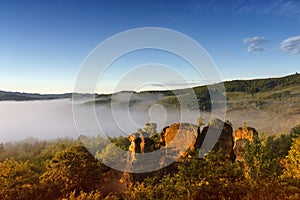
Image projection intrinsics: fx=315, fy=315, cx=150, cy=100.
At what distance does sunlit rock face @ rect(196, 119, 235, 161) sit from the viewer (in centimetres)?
3653

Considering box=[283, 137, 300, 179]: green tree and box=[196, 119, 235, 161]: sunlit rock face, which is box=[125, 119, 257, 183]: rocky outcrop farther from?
box=[283, 137, 300, 179]: green tree

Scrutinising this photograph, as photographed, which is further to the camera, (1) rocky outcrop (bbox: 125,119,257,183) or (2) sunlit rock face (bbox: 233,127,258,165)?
(2) sunlit rock face (bbox: 233,127,258,165)

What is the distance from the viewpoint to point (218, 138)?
37656 mm

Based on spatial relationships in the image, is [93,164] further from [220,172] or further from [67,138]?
[67,138]

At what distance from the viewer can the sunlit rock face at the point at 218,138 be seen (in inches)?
1438

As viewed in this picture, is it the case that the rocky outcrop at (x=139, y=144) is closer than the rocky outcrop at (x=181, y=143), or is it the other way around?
the rocky outcrop at (x=181, y=143)

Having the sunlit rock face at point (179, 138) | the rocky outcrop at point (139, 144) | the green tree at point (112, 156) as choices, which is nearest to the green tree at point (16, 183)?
the green tree at point (112, 156)

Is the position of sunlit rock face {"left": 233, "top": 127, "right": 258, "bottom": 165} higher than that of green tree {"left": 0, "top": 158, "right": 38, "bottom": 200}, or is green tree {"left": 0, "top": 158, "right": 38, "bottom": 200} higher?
sunlit rock face {"left": 233, "top": 127, "right": 258, "bottom": 165}

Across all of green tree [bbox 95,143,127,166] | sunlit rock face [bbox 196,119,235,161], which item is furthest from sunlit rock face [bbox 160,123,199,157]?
green tree [bbox 95,143,127,166]

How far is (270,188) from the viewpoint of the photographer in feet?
74.0

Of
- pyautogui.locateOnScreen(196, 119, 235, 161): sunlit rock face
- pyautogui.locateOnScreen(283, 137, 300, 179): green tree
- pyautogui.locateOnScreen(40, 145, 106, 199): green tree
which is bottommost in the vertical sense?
pyautogui.locateOnScreen(40, 145, 106, 199): green tree

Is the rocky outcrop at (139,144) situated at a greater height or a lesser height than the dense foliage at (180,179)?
greater

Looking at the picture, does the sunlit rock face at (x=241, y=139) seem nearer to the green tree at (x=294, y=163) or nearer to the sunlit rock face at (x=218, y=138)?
the sunlit rock face at (x=218, y=138)

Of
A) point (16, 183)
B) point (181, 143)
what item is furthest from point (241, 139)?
point (16, 183)
